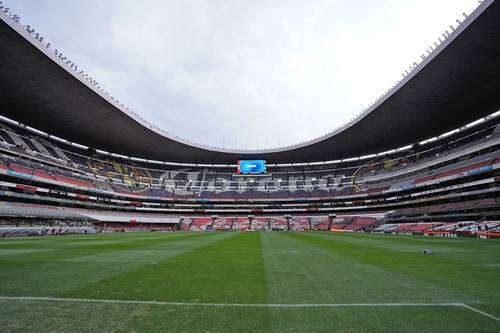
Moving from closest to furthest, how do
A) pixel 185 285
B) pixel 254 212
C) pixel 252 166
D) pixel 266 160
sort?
pixel 185 285 < pixel 252 166 < pixel 254 212 < pixel 266 160

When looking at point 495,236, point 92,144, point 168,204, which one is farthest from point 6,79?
point 495,236

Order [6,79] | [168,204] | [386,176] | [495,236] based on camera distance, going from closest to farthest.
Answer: [495,236], [6,79], [386,176], [168,204]

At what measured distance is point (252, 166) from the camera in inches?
2891

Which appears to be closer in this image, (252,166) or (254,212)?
(252,166)

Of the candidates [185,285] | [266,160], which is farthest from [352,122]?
[185,285]

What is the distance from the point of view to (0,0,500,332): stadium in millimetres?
4590

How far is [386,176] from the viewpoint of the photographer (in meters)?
63.3

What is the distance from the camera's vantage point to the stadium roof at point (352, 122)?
2894cm

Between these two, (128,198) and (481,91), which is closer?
(481,91)

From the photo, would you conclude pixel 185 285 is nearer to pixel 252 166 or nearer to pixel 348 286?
pixel 348 286

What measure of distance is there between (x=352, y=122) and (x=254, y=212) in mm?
37708

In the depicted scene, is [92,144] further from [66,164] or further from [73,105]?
[73,105]

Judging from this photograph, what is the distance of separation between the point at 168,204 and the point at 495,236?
64061 mm

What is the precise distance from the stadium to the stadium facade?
288 millimetres
